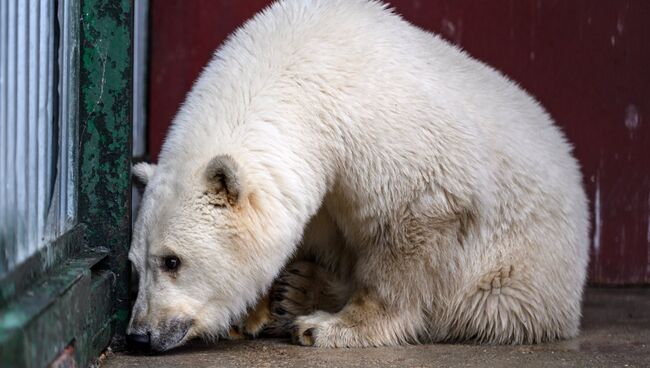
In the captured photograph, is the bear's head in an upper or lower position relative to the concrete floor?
upper

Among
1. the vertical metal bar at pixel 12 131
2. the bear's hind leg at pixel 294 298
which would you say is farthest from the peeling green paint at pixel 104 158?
the vertical metal bar at pixel 12 131

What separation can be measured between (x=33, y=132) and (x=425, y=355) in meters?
1.85

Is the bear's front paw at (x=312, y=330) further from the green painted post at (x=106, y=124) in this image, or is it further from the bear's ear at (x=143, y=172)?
the bear's ear at (x=143, y=172)

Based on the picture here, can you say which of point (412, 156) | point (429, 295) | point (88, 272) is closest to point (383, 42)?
point (412, 156)

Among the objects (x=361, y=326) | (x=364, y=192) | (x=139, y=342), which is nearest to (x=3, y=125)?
(x=139, y=342)

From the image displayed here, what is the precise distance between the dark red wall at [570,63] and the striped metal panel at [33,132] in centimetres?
188

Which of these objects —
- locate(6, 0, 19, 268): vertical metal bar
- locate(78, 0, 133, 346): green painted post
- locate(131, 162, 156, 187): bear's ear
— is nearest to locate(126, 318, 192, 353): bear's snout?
locate(78, 0, 133, 346): green painted post

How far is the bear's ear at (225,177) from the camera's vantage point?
3.82m

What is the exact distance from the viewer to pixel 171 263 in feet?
13.2

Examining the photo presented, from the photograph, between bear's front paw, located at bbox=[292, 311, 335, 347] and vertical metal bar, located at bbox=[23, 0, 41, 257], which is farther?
bear's front paw, located at bbox=[292, 311, 335, 347]

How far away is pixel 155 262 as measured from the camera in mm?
4039

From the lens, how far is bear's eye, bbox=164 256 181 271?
4.02 metres

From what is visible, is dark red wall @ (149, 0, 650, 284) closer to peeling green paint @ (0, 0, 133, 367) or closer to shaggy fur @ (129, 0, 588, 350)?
shaggy fur @ (129, 0, 588, 350)

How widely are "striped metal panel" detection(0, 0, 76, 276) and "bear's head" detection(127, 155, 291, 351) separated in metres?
0.33
